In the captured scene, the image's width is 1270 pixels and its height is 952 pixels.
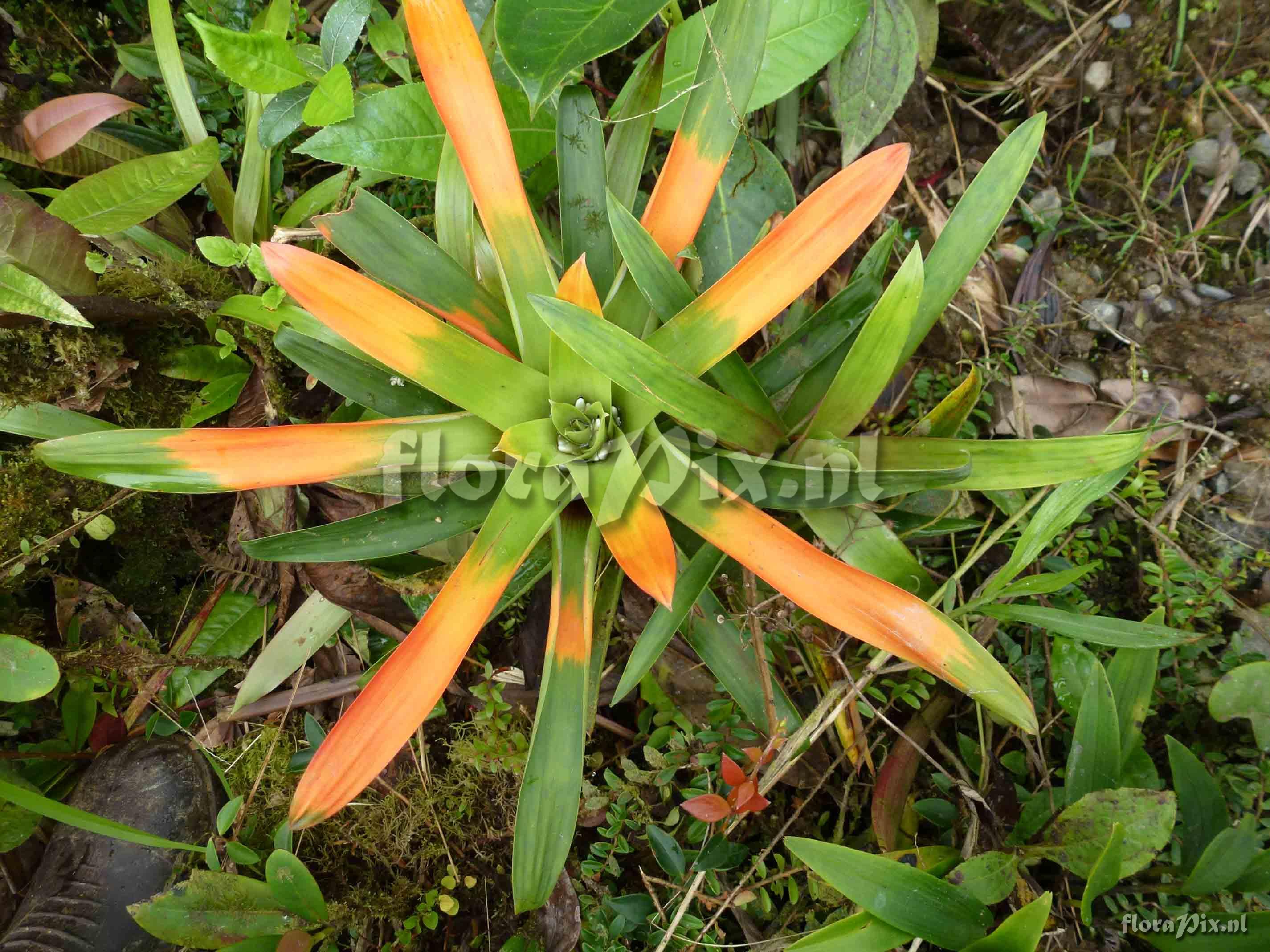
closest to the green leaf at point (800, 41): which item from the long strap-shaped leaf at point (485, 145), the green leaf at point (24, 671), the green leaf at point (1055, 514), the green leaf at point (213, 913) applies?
the long strap-shaped leaf at point (485, 145)

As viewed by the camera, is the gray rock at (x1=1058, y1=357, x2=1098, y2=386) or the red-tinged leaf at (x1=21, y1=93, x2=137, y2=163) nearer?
the red-tinged leaf at (x1=21, y1=93, x2=137, y2=163)

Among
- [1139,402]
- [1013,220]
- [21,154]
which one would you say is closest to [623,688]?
[1139,402]

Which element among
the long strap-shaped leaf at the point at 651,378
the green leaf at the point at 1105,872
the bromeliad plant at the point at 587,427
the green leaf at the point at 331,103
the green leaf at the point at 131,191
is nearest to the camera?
the long strap-shaped leaf at the point at 651,378

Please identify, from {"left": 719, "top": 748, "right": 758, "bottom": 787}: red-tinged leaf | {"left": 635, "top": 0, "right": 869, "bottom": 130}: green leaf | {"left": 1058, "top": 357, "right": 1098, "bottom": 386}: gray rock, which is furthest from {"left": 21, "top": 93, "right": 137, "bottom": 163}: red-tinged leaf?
{"left": 1058, "top": 357, "right": 1098, "bottom": 386}: gray rock

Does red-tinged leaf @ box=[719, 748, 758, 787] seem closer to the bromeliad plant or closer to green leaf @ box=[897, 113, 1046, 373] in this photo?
the bromeliad plant

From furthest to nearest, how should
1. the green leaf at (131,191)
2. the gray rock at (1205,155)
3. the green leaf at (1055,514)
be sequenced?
the gray rock at (1205,155) < the green leaf at (131,191) < the green leaf at (1055,514)

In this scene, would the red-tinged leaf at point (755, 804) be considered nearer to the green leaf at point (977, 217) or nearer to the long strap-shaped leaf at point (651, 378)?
the long strap-shaped leaf at point (651, 378)
